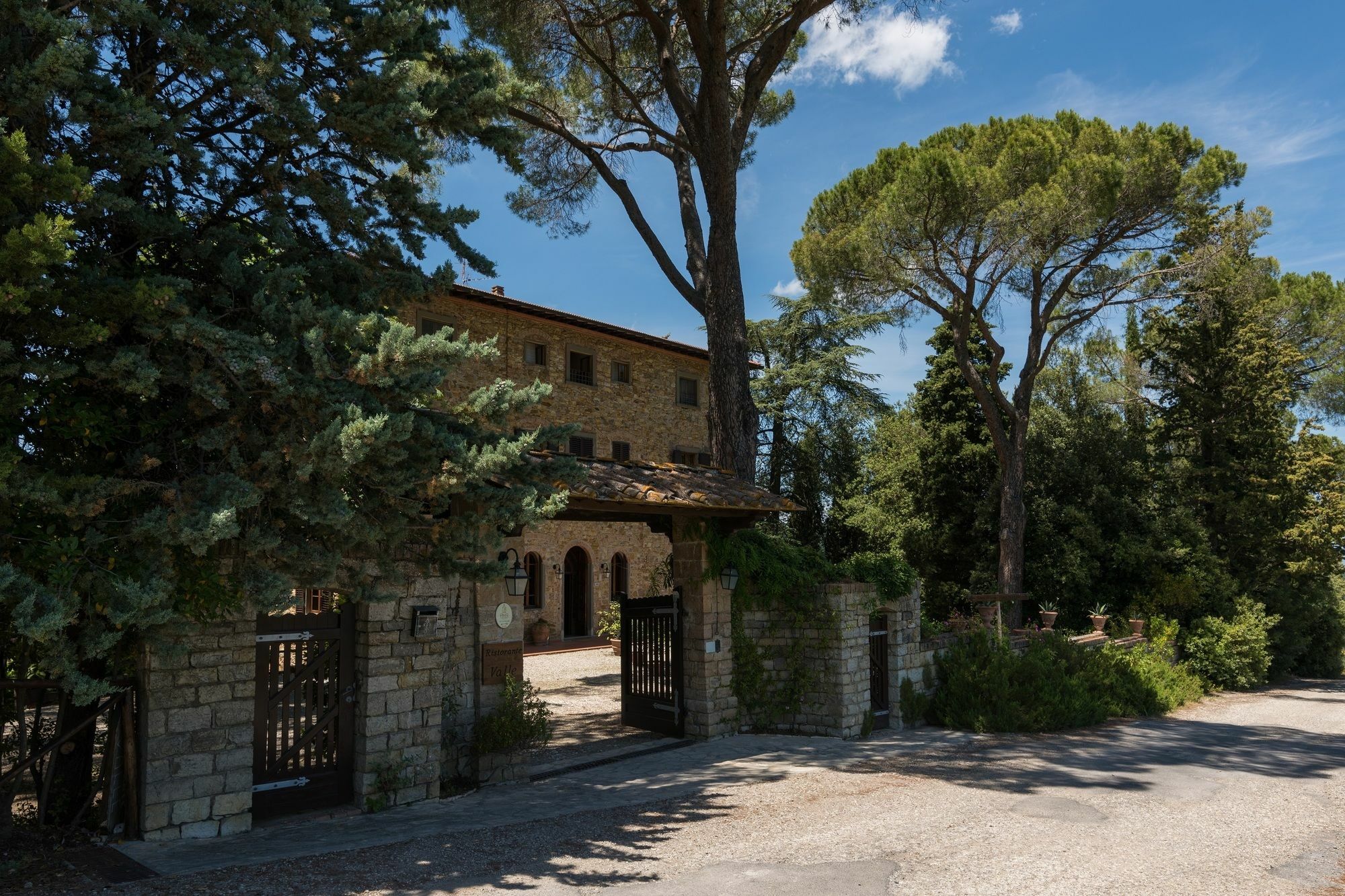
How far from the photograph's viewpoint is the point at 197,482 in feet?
19.2

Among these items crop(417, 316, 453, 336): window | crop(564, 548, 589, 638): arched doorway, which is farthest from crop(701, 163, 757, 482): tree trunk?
crop(564, 548, 589, 638): arched doorway

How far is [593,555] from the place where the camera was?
76.7 feet

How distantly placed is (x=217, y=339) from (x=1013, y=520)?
16213 millimetres

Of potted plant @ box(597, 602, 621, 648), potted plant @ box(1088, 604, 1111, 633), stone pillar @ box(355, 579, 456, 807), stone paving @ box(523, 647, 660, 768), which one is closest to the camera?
stone pillar @ box(355, 579, 456, 807)

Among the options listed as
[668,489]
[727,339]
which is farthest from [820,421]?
[668,489]

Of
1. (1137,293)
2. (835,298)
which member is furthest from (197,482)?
(1137,293)

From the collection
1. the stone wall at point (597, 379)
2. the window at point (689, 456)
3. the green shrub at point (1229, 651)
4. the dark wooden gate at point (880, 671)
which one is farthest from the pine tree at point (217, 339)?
the window at point (689, 456)

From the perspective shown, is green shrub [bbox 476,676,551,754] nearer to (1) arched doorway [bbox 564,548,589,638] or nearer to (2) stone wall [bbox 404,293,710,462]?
(2) stone wall [bbox 404,293,710,462]

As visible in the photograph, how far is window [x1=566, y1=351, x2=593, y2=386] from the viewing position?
23281mm

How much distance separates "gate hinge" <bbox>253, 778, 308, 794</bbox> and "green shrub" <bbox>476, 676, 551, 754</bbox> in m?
1.59

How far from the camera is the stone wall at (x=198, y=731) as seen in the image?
629 centimetres

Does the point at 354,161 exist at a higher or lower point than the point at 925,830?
higher

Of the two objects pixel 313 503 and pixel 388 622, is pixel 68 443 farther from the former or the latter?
pixel 388 622

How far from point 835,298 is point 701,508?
9204mm
